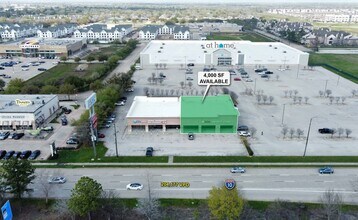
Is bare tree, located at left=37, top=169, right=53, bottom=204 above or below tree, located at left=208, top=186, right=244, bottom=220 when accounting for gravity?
below

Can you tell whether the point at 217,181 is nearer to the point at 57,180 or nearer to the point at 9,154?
the point at 57,180

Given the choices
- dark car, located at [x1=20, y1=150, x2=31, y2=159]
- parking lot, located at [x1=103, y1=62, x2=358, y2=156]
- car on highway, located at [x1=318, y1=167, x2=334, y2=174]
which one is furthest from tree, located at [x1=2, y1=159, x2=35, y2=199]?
car on highway, located at [x1=318, y1=167, x2=334, y2=174]

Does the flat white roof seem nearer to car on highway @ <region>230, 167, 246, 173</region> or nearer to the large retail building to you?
the large retail building

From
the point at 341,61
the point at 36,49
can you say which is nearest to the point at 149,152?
the point at 36,49

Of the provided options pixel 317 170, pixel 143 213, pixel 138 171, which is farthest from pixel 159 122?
pixel 317 170

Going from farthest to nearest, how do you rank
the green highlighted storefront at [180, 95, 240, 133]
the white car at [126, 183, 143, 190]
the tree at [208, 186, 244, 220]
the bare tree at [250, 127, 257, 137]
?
the green highlighted storefront at [180, 95, 240, 133] → the bare tree at [250, 127, 257, 137] → the white car at [126, 183, 143, 190] → the tree at [208, 186, 244, 220]

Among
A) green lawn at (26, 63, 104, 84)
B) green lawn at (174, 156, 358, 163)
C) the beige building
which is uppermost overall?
the beige building

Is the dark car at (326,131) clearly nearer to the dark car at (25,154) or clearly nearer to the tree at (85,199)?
the tree at (85,199)

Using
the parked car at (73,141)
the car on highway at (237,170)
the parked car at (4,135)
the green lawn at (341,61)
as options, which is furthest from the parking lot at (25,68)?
the green lawn at (341,61)
